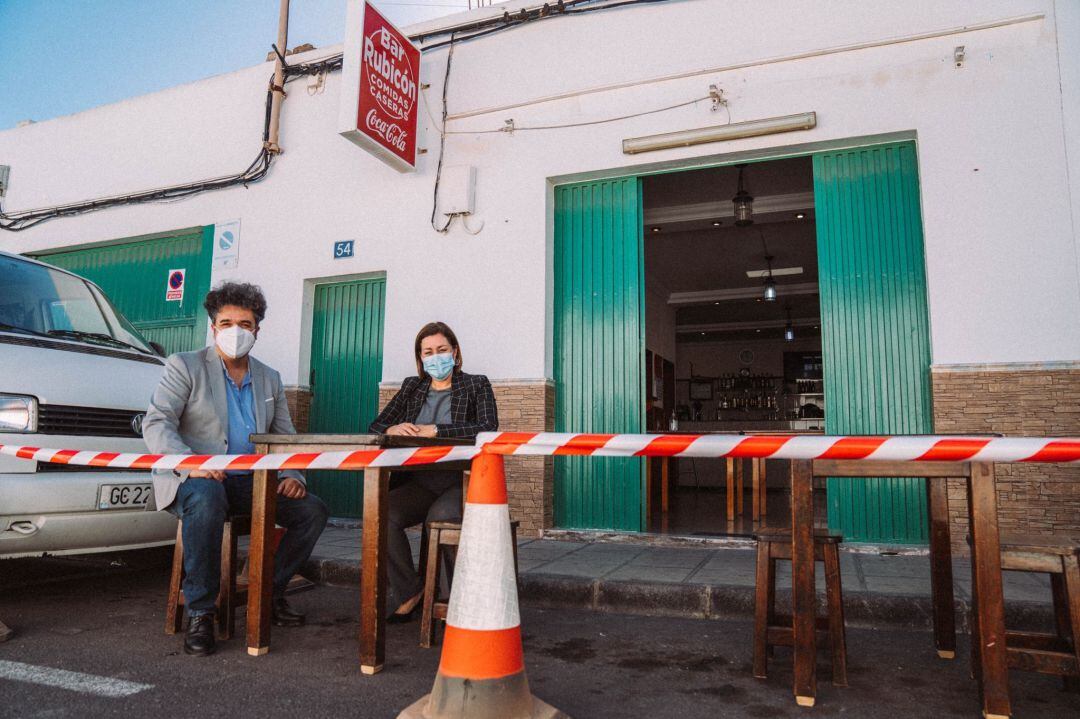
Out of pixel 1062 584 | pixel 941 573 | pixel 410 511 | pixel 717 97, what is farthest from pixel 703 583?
pixel 717 97

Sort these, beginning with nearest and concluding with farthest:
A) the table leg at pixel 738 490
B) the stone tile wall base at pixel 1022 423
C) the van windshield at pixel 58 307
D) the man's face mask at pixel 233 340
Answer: the man's face mask at pixel 233 340 → the van windshield at pixel 58 307 → the stone tile wall base at pixel 1022 423 → the table leg at pixel 738 490

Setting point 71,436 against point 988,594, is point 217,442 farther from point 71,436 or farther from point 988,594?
point 988,594

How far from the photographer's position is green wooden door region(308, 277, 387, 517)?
7629 millimetres

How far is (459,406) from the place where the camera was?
14.7ft

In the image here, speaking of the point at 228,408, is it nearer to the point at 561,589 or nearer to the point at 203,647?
the point at 203,647

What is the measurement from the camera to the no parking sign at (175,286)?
29.3 feet

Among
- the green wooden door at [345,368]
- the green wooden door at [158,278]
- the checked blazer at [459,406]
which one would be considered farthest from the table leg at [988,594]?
the green wooden door at [158,278]

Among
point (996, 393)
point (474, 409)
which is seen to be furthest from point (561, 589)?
point (996, 393)

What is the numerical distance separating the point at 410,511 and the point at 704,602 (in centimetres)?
178

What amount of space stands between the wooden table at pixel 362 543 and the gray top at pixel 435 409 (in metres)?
0.88

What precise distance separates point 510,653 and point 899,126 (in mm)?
5327

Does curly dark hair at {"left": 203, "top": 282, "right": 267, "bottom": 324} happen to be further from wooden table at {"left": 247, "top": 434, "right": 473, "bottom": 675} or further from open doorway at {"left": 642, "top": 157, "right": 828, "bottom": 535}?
open doorway at {"left": 642, "top": 157, "right": 828, "bottom": 535}

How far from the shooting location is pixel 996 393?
5.29 m

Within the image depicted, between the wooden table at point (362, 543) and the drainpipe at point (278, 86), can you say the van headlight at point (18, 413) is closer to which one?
the wooden table at point (362, 543)
